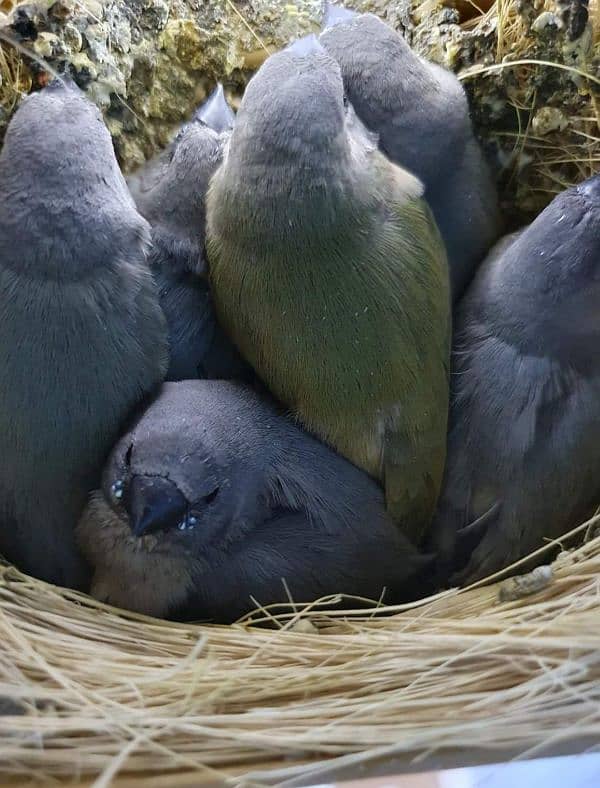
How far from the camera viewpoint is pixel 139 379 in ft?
4.13

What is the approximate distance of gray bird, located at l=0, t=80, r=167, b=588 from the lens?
3.89 feet

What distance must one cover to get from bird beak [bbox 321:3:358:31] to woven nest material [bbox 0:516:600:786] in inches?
38.1

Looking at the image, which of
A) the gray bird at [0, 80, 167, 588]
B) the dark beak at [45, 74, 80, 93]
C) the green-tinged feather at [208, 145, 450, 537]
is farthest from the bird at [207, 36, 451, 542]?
the dark beak at [45, 74, 80, 93]

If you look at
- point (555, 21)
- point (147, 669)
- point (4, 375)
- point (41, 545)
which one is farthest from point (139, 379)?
point (555, 21)

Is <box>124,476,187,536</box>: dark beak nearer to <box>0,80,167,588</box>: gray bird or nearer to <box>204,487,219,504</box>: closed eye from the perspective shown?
<box>204,487,219,504</box>: closed eye

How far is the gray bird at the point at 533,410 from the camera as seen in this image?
1301 mm

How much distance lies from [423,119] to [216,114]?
37cm

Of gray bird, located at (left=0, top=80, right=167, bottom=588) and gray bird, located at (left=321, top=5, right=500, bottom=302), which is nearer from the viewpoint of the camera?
gray bird, located at (left=0, top=80, right=167, bottom=588)

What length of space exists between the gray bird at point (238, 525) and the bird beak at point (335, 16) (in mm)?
665

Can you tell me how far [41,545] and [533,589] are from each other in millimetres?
755

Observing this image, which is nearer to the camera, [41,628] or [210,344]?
[41,628]

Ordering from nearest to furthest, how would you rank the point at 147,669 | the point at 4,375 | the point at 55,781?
the point at 55,781, the point at 147,669, the point at 4,375

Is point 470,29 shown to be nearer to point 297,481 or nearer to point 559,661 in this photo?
point 297,481

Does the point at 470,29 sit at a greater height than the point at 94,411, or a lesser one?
greater
